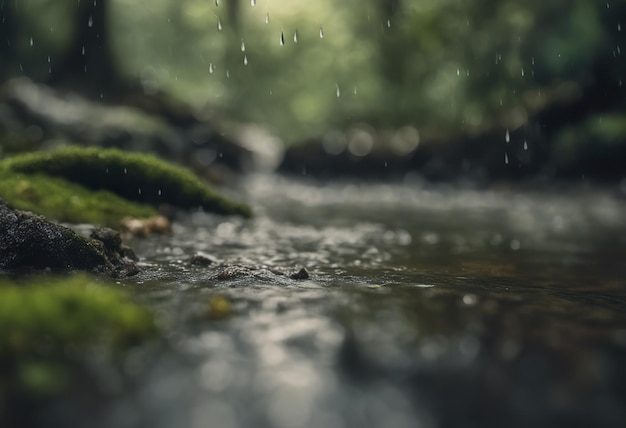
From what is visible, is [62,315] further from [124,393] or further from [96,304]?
[124,393]

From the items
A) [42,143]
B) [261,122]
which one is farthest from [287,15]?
[42,143]

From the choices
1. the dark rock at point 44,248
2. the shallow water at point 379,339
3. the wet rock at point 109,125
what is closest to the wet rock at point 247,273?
the shallow water at point 379,339

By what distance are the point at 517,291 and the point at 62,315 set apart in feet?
17.3

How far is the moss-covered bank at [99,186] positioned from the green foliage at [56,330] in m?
5.98

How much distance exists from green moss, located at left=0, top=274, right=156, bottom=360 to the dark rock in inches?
93.8

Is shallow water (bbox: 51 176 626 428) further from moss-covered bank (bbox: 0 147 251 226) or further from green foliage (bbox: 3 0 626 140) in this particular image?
green foliage (bbox: 3 0 626 140)

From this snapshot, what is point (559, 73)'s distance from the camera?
2762 cm

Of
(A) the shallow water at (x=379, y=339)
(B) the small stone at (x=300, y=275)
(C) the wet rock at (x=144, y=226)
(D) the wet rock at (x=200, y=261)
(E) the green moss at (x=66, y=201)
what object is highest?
(E) the green moss at (x=66, y=201)

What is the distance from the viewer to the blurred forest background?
2573 centimetres

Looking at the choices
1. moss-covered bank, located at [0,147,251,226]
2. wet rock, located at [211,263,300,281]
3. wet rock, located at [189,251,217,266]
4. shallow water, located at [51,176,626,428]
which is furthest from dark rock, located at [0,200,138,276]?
moss-covered bank, located at [0,147,251,226]

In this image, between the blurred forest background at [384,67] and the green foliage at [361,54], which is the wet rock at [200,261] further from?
the green foliage at [361,54]

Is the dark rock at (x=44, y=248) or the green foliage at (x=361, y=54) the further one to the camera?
the green foliage at (x=361, y=54)

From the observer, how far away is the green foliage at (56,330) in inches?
163

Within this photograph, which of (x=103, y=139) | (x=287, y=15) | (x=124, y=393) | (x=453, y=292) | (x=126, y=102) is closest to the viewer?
(x=124, y=393)
